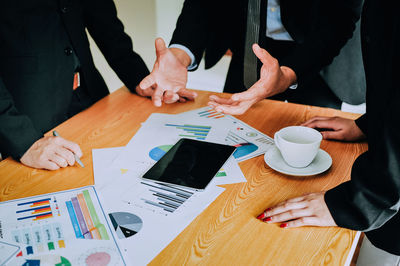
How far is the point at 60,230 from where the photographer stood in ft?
2.30

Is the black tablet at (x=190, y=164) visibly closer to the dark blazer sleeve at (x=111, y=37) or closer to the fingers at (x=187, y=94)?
the fingers at (x=187, y=94)

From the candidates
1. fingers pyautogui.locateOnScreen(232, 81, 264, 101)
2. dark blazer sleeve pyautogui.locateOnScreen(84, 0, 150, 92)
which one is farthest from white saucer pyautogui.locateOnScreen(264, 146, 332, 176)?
dark blazer sleeve pyautogui.locateOnScreen(84, 0, 150, 92)

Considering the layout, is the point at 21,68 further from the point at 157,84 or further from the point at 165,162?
the point at 165,162

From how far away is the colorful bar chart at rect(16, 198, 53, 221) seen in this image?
74 cm

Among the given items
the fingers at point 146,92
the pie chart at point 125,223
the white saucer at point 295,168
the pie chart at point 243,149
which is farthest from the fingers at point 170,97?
the pie chart at point 125,223

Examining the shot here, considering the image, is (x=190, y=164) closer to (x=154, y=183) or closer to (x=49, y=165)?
(x=154, y=183)

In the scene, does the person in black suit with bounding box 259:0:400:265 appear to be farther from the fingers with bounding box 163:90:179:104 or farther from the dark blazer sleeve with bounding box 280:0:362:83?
the fingers with bounding box 163:90:179:104

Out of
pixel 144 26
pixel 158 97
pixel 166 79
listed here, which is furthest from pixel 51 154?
pixel 144 26

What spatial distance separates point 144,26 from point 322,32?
2.44 meters

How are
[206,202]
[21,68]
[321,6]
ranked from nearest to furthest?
[206,202] → [21,68] → [321,6]

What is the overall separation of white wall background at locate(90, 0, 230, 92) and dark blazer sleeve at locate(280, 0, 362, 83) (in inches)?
82.8

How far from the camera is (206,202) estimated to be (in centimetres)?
79

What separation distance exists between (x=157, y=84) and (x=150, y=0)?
8.11 ft

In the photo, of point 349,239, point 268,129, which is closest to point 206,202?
point 349,239
